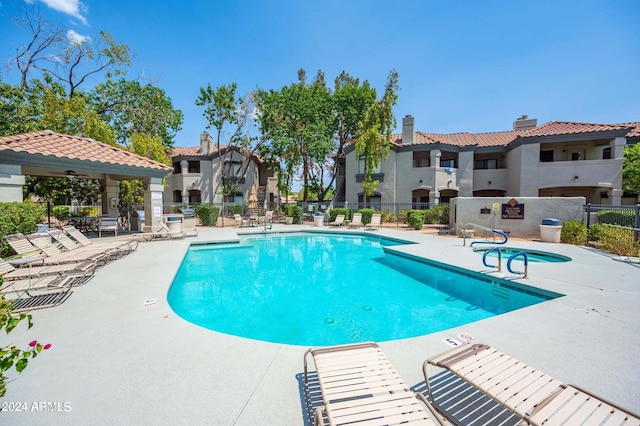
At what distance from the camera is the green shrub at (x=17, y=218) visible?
801 centimetres

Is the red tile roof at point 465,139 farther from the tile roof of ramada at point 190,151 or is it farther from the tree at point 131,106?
the tree at point 131,106

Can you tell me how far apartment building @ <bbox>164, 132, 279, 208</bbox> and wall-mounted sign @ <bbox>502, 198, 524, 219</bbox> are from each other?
23.2m

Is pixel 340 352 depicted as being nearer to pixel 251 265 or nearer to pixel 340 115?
pixel 251 265

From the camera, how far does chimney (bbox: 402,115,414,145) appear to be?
2491cm

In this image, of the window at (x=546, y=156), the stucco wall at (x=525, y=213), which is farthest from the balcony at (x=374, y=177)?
the window at (x=546, y=156)

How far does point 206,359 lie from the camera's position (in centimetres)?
336

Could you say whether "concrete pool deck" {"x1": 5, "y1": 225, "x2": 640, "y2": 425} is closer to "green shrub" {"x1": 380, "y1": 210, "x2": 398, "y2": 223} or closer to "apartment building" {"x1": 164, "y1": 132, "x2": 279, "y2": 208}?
"green shrub" {"x1": 380, "y1": 210, "x2": 398, "y2": 223}

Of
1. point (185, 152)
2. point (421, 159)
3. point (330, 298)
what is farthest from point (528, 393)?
point (185, 152)

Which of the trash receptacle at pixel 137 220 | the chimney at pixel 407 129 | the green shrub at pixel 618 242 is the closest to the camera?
the green shrub at pixel 618 242

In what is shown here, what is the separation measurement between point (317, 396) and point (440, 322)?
4.00 metres

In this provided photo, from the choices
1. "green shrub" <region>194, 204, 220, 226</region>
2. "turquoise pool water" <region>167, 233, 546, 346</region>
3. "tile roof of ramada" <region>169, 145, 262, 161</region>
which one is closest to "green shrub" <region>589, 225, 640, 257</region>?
"turquoise pool water" <region>167, 233, 546, 346</region>

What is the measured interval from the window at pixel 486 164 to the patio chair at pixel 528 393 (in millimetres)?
28206

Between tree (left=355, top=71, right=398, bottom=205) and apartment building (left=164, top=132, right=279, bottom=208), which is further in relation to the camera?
apartment building (left=164, top=132, right=279, bottom=208)

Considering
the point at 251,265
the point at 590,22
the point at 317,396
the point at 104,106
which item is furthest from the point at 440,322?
the point at 104,106
